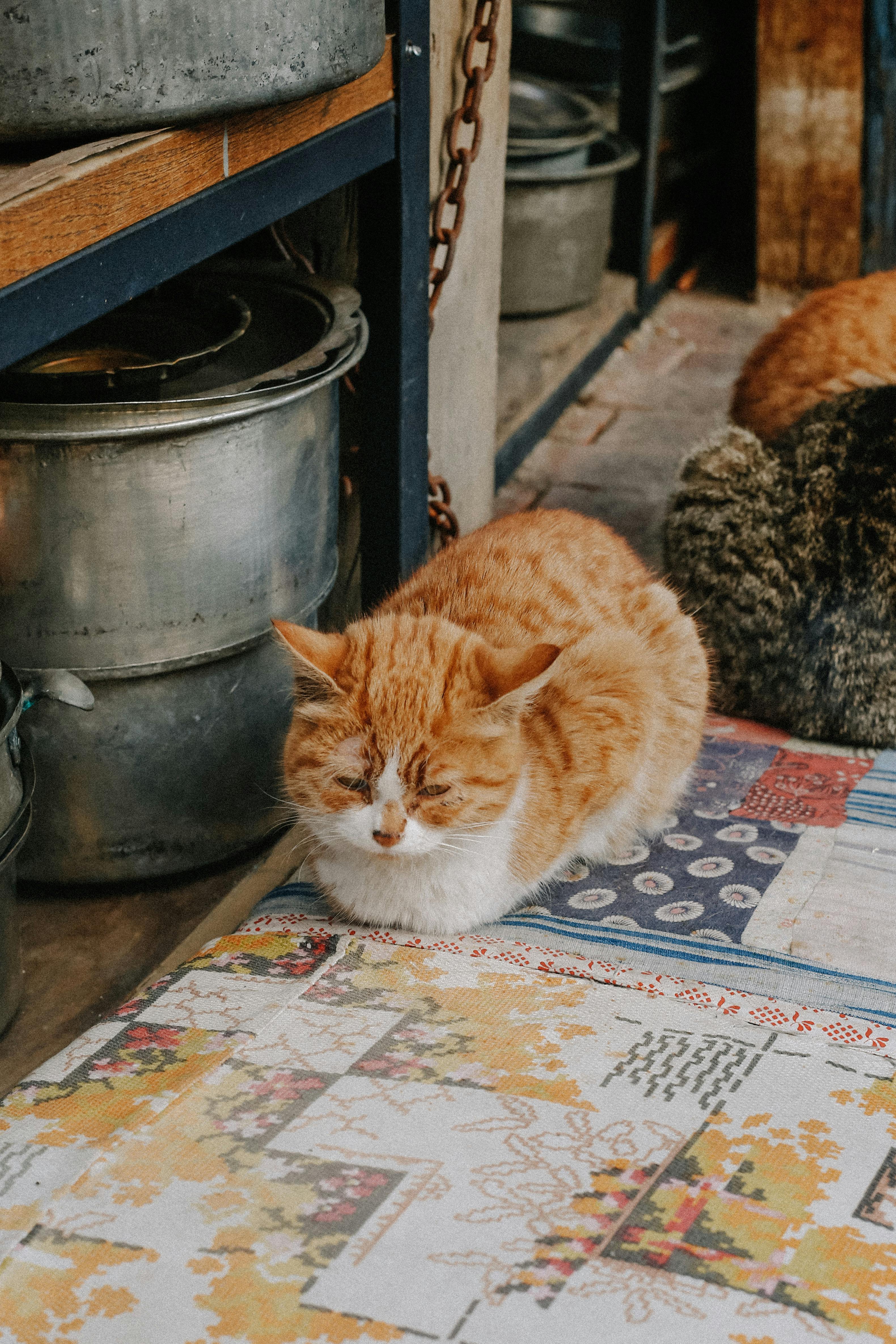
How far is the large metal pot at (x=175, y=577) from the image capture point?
6.64 ft

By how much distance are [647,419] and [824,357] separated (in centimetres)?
140

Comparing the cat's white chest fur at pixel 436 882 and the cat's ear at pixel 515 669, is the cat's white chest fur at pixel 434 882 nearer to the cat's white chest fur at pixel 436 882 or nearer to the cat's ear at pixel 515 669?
the cat's white chest fur at pixel 436 882

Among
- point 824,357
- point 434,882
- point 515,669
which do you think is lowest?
point 434,882

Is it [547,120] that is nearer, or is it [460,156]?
[460,156]

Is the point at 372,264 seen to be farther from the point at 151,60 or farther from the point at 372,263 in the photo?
the point at 151,60

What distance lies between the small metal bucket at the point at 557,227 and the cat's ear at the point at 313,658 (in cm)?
292

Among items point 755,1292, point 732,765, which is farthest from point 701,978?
point 732,765

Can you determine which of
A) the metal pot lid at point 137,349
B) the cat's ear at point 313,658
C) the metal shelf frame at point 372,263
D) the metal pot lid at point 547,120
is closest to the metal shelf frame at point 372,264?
the metal shelf frame at point 372,263

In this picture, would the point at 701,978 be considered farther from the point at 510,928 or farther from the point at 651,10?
the point at 651,10

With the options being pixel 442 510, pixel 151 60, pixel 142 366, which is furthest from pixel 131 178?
pixel 442 510

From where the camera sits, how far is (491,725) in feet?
6.26

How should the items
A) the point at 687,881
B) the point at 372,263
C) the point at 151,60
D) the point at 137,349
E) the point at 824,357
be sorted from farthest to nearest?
the point at 824,357 < the point at 372,263 < the point at 137,349 < the point at 687,881 < the point at 151,60

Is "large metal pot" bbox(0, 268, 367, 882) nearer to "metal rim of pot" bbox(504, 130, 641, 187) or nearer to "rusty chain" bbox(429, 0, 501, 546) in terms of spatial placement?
"rusty chain" bbox(429, 0, 501, 546)

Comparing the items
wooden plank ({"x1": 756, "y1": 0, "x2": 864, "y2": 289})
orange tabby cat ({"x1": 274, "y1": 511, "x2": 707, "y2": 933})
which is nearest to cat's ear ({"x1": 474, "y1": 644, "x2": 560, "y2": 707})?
orange tabby cat ({"x1": 274, "y1": 511, "x2": 707, "y2": 933})
